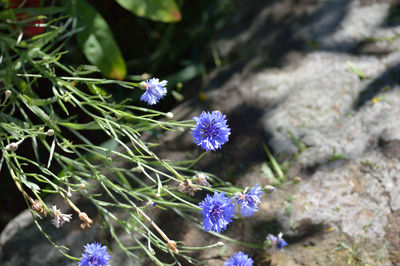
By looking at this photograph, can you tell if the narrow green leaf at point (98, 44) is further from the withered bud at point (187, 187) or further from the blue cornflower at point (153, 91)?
the withered bud at point (187, 187)

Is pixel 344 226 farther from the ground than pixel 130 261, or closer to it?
closer to it

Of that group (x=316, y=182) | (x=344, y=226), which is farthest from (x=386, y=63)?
(x=344, y=226)

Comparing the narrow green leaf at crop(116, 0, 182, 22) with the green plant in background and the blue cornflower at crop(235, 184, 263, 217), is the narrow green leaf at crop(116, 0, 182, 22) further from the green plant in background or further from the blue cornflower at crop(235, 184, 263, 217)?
the blue cornflower at crop(235, 184, 263, 217)

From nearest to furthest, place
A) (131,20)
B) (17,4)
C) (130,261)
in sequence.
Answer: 1. (130,261)
2. (17,4)
3. (131,20)

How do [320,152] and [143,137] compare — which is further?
[143,137]

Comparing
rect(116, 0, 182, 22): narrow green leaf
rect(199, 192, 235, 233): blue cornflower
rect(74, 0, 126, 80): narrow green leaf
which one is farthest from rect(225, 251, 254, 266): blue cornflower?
rect(116, 0, 182, 22): narrow green leaf

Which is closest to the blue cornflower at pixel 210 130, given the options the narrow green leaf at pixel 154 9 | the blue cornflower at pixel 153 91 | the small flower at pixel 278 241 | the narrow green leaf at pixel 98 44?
the blue cornflower at pixel 153 91

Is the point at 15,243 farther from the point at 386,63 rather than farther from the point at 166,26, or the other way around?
the point at 386,63

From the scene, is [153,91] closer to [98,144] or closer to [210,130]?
[210,130]
